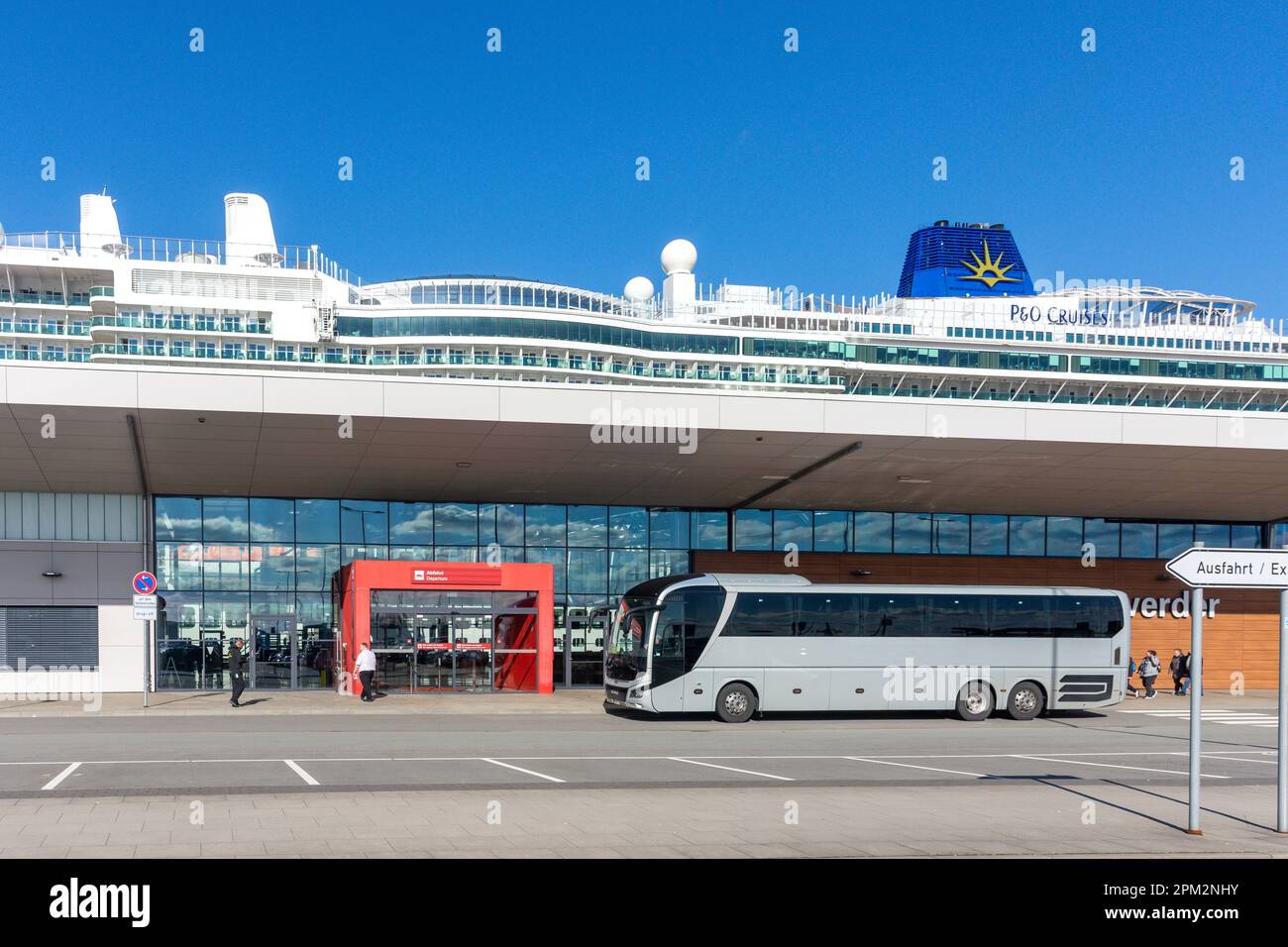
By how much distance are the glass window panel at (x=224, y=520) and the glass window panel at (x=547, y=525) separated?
7536 millimetres

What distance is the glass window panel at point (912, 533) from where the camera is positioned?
35188 millimetres

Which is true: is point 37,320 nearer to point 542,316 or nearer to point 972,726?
point 542,316

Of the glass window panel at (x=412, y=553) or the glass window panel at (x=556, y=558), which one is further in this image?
the glass window panel at (x=556, y=558)

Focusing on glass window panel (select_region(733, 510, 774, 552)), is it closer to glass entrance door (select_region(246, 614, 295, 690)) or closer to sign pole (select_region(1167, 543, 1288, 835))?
glass entrance door (select_region(246, 614, 295, 690))

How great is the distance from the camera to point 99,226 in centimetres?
9081

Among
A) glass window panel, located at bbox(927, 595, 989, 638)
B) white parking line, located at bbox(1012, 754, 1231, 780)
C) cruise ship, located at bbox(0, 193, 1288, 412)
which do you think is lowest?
white parking line, located at bbox(1012, 754, 1231, 780)

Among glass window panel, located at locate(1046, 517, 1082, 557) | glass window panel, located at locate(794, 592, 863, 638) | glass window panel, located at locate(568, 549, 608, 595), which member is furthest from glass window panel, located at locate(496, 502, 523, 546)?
glass window panel, located at locate(1046, 517, 1082, 557)

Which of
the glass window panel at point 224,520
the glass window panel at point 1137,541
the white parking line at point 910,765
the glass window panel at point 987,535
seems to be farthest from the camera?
the glass window panel at point 1137,541

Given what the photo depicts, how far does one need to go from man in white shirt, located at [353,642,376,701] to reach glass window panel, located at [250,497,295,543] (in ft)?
17.6

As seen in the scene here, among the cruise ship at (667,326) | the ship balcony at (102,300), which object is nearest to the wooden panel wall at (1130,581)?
the cruise ship at (667,326)

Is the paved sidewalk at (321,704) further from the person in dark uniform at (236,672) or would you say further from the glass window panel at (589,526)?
the glass window panel at (589,526)

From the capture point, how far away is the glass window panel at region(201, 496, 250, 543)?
101 feet

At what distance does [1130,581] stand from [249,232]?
77.0 m

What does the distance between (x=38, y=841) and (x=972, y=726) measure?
18.7m
